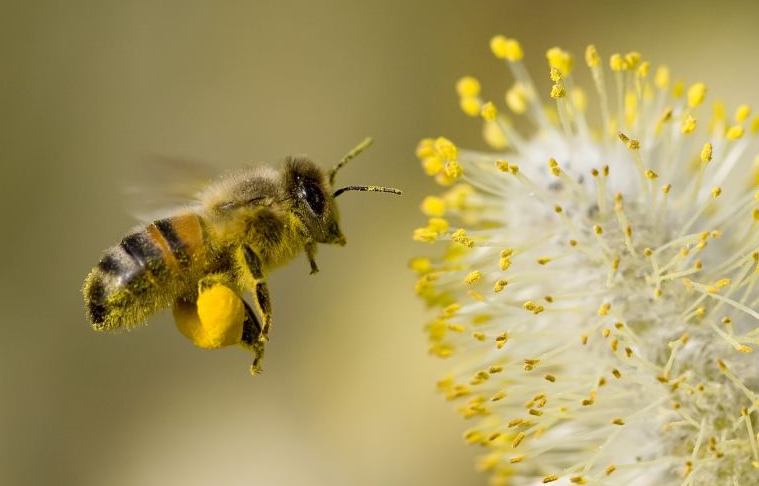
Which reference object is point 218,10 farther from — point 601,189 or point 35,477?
point 601,189

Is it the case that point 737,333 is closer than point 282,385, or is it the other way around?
point 737,333

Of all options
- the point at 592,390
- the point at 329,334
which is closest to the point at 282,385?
the point at 329,334

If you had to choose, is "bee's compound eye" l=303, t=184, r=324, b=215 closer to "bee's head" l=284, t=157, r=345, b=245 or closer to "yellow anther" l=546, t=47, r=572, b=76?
"bee's head" l=284, t=157, r=345, b=245

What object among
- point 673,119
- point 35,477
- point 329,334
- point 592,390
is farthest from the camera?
point 329,334

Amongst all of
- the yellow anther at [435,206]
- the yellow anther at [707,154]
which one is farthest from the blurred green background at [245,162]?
the yellow anther at [707,154]

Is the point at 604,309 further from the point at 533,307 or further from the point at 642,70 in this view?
the point at 642,70

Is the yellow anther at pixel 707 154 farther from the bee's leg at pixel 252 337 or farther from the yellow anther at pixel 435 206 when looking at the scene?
the bee's leg at pixel 252 337
